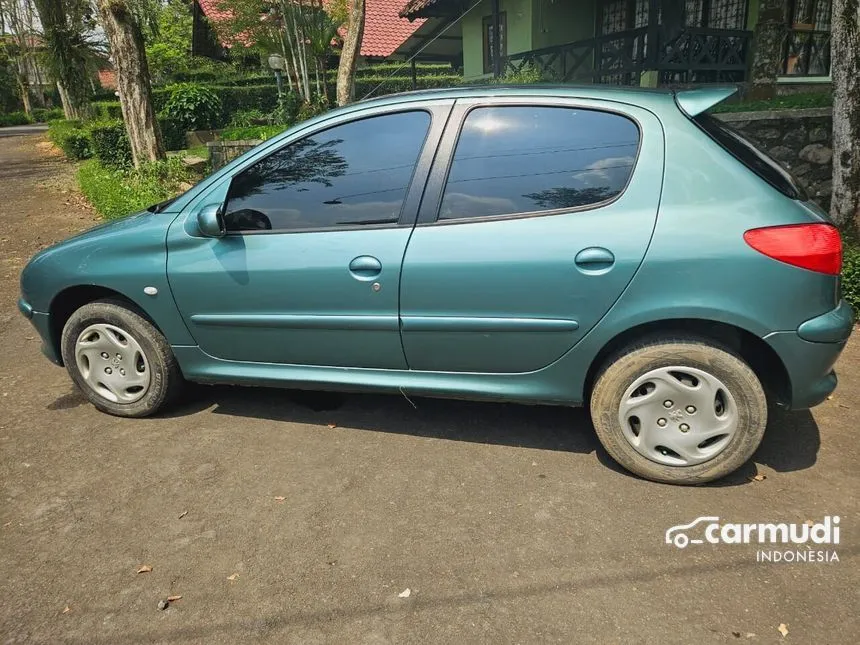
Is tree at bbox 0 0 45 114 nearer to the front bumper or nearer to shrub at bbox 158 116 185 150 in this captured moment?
shrub at bbox 158 116 185 150

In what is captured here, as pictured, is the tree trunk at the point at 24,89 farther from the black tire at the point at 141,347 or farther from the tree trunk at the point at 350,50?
the black tire at the point at 141,347

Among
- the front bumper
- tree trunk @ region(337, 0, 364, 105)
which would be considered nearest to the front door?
the front bumper

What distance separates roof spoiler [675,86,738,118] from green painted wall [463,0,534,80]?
1391cm

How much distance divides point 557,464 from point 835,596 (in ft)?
4.03

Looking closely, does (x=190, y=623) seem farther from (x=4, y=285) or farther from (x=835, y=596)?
(x=4, y=285)

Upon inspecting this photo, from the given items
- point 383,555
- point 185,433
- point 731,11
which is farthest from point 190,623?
point 731,11

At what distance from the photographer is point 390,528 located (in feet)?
8.86

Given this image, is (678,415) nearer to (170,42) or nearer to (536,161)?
(536,161)

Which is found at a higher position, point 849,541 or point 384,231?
point 384,231

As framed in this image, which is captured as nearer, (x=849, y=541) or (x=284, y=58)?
(x=849, y=541)

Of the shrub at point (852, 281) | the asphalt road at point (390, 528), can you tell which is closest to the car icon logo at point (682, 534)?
the asphalt road at point (390, 528)

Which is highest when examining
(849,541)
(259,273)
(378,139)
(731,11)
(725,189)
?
(731,11)

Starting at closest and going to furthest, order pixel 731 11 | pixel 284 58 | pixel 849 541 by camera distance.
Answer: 1. pixel 849 541
2. pixel 731 11
3. pixel 284 58

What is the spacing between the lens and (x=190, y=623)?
7.33ft
